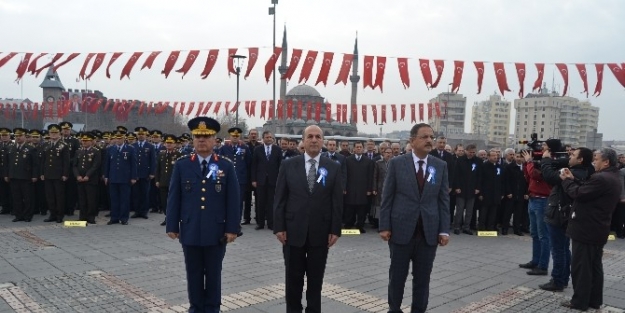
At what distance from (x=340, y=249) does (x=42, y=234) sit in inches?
222

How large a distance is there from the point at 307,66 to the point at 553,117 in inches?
3621

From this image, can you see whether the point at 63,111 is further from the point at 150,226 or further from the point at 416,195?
the point at 416,195

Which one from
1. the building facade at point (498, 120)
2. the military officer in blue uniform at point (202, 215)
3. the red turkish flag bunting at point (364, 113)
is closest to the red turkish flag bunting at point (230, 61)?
the military officer in blue uniform at point (202, 215)

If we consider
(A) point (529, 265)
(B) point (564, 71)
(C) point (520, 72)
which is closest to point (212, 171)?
(A) point (529, 265)

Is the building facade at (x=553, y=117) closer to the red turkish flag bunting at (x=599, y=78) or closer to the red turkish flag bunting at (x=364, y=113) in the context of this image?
the red turkish flag bunting at (x=364, y=113)

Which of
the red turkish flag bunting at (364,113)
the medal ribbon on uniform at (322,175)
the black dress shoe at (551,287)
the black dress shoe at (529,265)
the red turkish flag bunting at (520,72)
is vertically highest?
the red turkish flag bunting at (520,72)

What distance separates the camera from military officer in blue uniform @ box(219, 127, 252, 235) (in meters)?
10.1

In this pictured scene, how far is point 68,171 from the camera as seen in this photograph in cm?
994

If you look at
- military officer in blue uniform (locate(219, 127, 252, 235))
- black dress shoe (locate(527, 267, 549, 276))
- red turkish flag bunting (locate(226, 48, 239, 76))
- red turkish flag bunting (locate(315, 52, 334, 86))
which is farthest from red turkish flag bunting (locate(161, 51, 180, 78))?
black dress shoe (locate(527, 267, 549, 276))

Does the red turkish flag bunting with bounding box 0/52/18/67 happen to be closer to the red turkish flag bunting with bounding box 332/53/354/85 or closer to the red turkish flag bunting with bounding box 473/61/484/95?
the red turkish flag bunting with bounding box 332/53/354/85

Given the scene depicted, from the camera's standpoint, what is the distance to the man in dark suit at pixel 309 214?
4066 mm

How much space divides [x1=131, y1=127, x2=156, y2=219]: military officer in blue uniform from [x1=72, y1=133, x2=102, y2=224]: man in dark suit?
45.8 inches

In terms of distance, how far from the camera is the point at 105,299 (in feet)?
16.1

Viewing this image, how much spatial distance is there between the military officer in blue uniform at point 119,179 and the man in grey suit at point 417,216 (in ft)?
24.8
